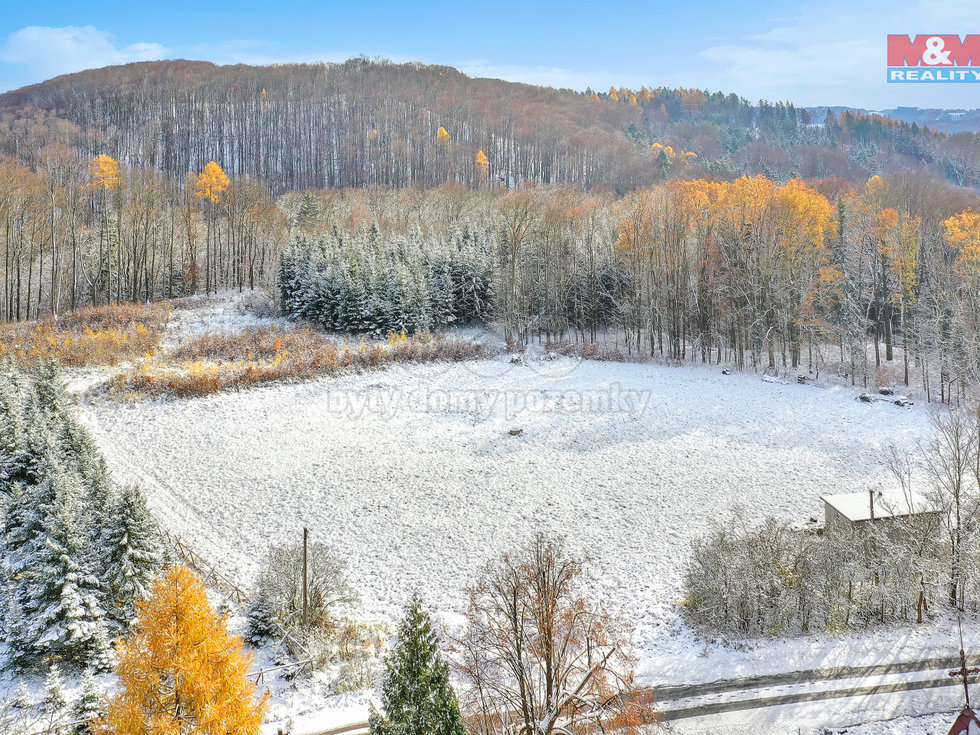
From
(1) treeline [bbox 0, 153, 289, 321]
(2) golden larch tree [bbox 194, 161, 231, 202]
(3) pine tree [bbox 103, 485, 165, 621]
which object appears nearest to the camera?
(3) pine tree [bbox 103, 485, 165, 621]

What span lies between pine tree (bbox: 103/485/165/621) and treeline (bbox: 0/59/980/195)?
263 feet

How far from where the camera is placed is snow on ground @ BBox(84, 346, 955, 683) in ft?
55.0

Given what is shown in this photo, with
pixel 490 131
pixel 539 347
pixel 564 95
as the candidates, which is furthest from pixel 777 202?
pixel 564 95

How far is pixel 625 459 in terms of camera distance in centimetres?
2462

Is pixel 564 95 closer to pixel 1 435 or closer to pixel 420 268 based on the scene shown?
pixel 420 268

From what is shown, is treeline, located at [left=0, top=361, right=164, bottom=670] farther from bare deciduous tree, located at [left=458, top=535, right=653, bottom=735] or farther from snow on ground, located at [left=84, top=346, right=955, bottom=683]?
bare deciduous tree, located at [left=458, top=535, right=653, bottom=735]

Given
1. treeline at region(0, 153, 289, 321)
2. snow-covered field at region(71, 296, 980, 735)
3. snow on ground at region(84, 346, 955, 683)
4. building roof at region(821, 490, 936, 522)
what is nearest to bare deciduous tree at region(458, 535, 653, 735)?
snow-covered field at region(71, 296, 980, 735)

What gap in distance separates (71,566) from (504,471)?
14273 mm

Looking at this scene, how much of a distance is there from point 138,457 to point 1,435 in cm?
550

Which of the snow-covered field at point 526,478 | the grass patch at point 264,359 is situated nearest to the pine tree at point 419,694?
the snow-covered field at point 526,478

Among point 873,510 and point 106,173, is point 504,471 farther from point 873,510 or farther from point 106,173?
point 106,173

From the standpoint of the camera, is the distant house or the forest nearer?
the distant house

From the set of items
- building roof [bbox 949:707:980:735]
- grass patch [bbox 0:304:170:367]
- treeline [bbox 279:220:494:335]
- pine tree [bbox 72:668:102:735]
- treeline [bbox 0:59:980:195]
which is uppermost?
treeline [bbox 0:59:980:195]

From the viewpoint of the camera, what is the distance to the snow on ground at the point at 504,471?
16.8m
